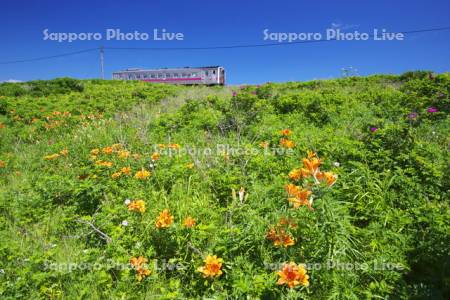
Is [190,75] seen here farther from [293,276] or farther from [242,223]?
[293,276]

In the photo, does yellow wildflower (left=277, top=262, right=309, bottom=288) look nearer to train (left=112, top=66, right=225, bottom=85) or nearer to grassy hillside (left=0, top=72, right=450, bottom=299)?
grassy hillside (left=0, top=72, right=450, bottom=299)

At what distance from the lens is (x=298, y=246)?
1996mm

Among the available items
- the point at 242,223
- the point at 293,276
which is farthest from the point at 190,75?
the point at 293,276

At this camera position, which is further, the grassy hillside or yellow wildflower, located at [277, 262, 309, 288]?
the grassy hillside

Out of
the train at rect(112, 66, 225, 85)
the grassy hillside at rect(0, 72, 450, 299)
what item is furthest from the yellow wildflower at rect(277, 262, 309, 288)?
Answer: the train at rect(112, 66, 225, 85)

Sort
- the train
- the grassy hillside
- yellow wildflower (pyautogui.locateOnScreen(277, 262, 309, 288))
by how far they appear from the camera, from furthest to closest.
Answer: the train
the grassy hillside
yellow wildflower (pyautogui.locateOnScreen(277, 262, 309, 288))

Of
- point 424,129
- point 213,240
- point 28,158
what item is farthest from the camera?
point 28,158

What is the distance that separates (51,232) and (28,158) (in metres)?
3.41

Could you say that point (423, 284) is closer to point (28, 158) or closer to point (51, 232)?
point (51, 232)

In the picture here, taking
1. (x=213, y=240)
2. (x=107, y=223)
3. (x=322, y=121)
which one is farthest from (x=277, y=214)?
(x=322, y=121)

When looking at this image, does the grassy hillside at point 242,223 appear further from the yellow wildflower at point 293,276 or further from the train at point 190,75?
the train at point 190,75

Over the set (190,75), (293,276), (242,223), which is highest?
(190,75)

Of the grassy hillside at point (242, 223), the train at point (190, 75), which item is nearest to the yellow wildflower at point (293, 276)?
the grassy hillside at point (242, 223)

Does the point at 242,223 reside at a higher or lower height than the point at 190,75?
lower
